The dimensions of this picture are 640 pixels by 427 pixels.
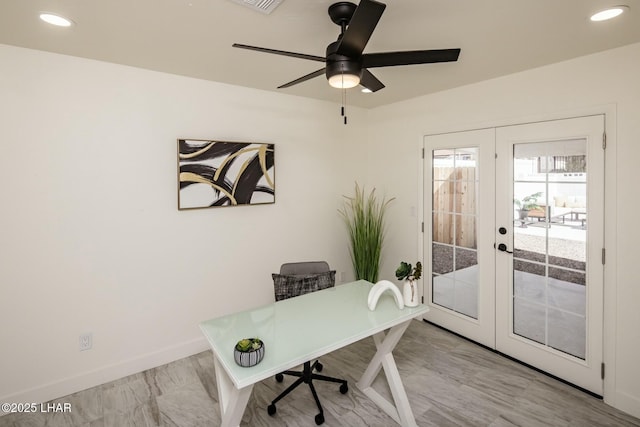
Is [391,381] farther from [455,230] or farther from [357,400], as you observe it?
[455,230]

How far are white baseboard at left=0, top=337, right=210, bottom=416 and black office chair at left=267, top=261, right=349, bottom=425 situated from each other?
99 centimetres

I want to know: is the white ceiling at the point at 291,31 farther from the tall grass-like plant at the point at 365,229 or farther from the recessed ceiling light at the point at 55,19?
the tall grass-like plant at the point at 365,229

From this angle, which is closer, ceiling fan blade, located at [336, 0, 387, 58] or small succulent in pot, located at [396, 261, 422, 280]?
ceiling fan blade, located at [336, 0, 387, 58]

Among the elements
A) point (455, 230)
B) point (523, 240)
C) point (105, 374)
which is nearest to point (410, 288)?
point (523, 240)

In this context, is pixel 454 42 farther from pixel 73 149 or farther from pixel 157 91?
pixel 73 149

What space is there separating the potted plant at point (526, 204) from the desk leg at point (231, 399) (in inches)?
103

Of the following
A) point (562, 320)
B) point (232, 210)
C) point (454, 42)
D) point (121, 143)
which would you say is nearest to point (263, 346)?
point (232, 210)

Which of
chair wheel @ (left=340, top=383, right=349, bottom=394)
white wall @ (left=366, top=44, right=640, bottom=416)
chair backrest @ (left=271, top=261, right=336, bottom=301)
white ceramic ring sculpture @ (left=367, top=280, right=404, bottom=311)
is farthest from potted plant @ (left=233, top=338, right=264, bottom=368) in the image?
white wall @ (left=366, top=44, right=640, bottom=416)

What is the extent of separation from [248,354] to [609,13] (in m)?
2.64

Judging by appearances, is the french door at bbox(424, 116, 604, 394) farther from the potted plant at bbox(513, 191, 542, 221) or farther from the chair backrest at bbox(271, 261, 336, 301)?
the chair backrest at bbox(271, 261, 336, 301)

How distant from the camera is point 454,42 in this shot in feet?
7.30

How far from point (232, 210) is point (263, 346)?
1.83 meters

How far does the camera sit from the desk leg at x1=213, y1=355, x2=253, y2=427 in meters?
1.69

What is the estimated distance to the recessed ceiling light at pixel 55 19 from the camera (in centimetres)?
186
